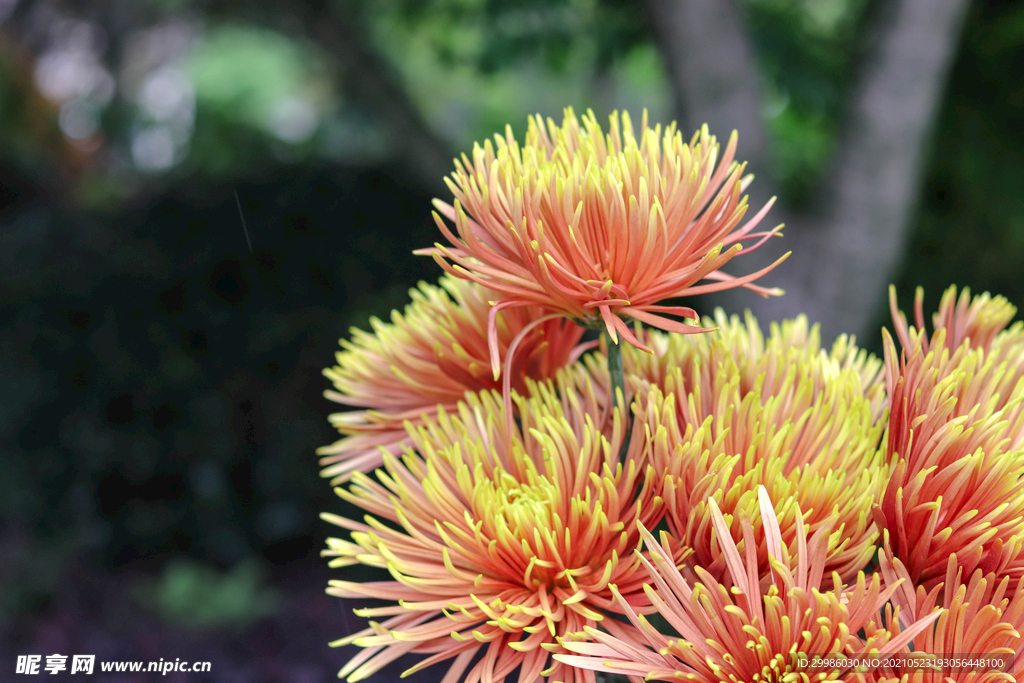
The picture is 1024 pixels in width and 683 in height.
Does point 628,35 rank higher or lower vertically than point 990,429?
higher

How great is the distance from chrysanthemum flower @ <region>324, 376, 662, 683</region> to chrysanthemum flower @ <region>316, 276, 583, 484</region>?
2.8 inches

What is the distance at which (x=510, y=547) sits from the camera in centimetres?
41

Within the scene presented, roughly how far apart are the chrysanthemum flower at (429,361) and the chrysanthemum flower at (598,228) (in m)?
0.07

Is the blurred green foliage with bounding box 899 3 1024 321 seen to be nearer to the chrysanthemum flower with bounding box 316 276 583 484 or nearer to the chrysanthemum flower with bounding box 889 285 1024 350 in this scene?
the chrysanthemum flower with bounding box 889 285 1024 350

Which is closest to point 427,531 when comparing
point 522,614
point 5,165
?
point 522,614

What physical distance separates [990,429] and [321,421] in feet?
6.83

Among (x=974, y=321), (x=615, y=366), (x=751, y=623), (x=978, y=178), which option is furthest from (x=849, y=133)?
(x=751, y=623)

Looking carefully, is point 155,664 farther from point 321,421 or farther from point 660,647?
point 321,421

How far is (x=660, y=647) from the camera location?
1.23ft

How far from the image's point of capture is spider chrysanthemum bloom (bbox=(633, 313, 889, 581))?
408 millimetres

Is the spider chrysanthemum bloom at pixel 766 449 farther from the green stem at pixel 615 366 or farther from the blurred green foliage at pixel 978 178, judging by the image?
the blurred green foliage at pixel 978 178

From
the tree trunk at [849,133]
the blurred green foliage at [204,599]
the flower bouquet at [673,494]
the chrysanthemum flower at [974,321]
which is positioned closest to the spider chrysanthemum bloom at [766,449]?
the flower bouquet at [673,494]

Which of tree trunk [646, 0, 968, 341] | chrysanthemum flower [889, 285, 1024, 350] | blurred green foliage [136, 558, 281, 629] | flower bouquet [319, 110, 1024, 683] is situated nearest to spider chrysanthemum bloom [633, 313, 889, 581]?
flower bouquet [319, 110, 1024, 683]

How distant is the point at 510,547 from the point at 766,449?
0.17m
